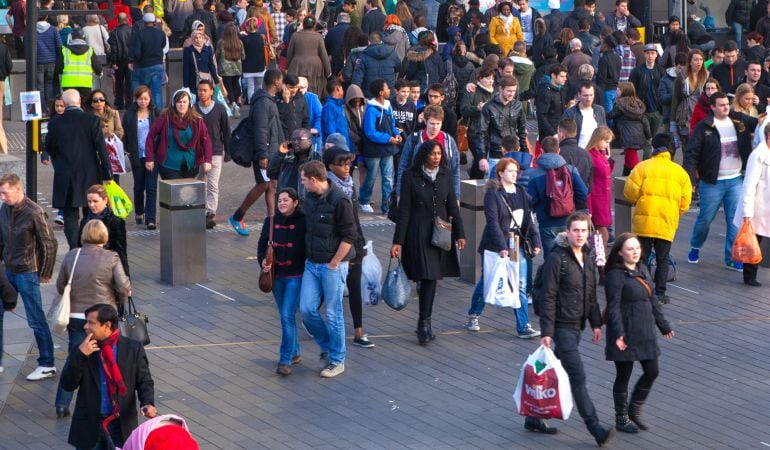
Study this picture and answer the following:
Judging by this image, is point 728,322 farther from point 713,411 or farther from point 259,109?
point 259,109

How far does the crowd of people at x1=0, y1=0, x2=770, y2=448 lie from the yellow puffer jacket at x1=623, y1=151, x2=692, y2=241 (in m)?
0.02

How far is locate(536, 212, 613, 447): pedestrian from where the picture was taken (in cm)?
998

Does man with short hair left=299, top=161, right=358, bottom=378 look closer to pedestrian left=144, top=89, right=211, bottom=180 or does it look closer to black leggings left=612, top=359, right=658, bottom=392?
black leggings left=612, top=359, right=658, bottom=392

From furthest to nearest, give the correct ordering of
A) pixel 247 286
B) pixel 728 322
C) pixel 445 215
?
pixel 247 286
pixel 728 322
pixel 445 215

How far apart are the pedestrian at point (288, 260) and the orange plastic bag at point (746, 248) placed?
470cm

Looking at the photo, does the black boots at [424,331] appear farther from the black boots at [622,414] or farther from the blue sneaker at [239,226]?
the blue sneaker at [239,226]

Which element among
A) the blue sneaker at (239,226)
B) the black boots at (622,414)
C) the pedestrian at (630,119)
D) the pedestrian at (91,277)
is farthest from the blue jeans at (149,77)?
the black boots at (622,414)

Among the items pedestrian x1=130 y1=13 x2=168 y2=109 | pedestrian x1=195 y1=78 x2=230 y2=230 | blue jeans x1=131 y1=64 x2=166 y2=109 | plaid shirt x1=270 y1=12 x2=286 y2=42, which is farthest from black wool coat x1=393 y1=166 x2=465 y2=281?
plaid shirt x1=270 y1=12 x2=286 y2=42

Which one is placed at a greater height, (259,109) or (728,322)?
(259,109)

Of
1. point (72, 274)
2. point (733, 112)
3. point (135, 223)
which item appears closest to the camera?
point (72, 274)

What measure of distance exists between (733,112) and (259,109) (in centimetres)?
493

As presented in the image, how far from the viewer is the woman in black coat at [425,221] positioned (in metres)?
12.3

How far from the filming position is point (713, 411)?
10.8m

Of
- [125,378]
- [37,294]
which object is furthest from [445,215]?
[125,378]
